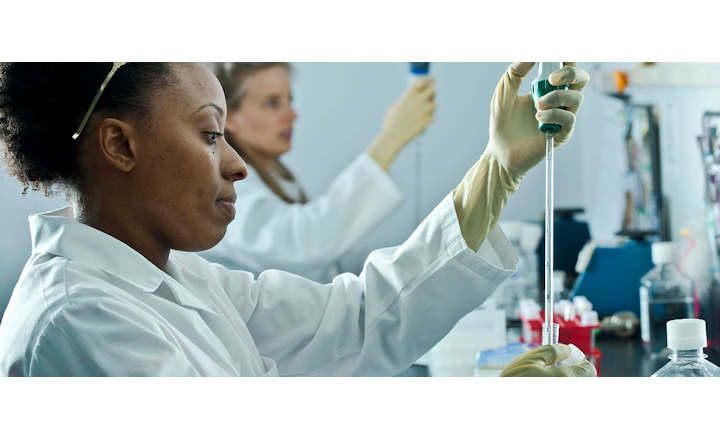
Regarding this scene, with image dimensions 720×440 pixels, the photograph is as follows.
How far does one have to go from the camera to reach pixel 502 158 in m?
1.10

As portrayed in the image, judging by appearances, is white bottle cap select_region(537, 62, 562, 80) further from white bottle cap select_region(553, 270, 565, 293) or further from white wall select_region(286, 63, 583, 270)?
white wall select_region(286, 63, 583, 270)

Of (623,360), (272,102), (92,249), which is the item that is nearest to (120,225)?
(92,249)

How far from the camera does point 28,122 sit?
3.29 ft

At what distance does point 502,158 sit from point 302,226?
1.31 meters

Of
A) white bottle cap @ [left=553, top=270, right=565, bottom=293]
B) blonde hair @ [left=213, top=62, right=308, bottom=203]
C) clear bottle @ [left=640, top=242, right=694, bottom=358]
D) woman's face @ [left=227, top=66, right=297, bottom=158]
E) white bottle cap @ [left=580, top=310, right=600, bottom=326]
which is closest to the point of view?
white bottle cap @ [left=580, top=310, right=600, bottom=326]

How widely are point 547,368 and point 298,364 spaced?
1.45ft

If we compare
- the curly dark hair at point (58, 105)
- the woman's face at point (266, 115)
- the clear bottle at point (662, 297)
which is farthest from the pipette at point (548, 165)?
the woman's face at point (266, 115)

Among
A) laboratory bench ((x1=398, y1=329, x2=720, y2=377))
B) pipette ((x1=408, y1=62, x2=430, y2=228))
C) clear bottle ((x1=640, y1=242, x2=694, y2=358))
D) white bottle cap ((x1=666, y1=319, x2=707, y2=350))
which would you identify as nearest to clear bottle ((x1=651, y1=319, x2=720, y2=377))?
white bottle cap ((x1=666, y1=319, x2=707, y2=350))

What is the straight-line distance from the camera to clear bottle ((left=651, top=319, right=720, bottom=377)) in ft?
3.15

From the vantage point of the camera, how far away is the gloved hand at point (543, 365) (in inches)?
35.5

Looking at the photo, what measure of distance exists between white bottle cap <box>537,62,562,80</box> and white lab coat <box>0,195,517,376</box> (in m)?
0.23

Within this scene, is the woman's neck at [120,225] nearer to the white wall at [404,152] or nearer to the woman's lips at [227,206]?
the woman's lips at [227,206]
